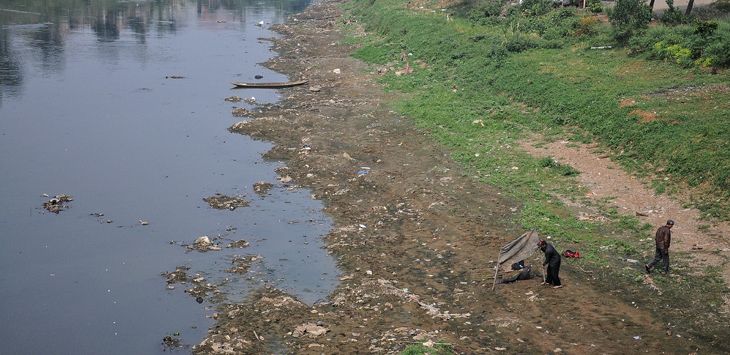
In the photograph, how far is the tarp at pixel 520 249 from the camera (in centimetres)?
1741

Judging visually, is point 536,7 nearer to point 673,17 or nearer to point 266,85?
point 673,17

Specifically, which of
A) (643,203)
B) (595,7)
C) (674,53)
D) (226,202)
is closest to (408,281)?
(643,203)

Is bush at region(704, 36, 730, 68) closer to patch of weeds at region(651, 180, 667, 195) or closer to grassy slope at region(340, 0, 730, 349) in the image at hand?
grassy slope at region(340, 0, 730, 349)

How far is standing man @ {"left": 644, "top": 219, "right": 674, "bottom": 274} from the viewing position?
16859mm

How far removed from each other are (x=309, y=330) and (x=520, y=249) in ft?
16.5

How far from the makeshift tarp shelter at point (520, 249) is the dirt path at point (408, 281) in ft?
1.91

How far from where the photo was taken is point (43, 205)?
23766 mm

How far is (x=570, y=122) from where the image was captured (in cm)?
2803

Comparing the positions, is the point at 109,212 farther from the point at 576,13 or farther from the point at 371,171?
the point at 576,13

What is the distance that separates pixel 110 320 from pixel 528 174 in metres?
13.0

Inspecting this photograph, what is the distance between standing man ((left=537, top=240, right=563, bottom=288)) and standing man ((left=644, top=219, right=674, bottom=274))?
213cm

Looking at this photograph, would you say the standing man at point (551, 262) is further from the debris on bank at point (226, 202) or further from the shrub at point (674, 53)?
the shrub at point (674, 53)

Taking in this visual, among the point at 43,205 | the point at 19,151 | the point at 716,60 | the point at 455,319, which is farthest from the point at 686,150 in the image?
the point at 19,151

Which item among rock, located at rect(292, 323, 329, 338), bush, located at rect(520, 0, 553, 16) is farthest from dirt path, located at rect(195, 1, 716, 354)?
bush, located at rect(520, 0, 553, 16)
